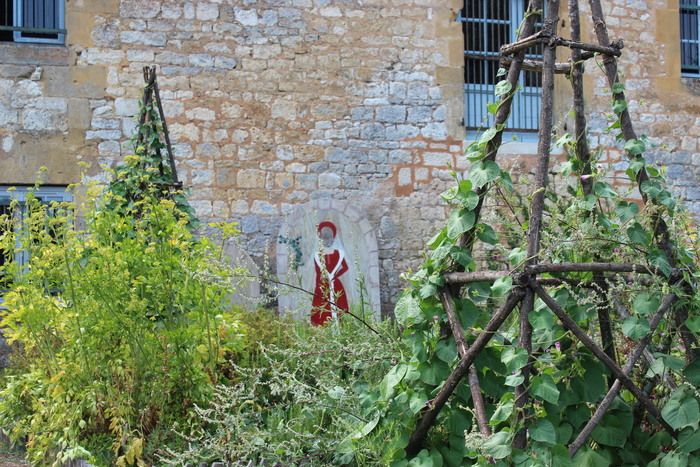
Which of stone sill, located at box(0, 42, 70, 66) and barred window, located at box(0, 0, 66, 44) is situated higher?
barred window, located at box(0, 0, 66, 44)

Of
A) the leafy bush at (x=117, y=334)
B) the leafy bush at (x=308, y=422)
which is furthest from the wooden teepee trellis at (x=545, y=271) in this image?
the leafy bush at (x=117, y=334)

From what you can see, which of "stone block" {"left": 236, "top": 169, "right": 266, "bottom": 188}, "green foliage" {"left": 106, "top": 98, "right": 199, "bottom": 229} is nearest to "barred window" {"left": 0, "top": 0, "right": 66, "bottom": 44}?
"stone block" {"left": 236, "top": 169, "right": 266, "bottom": 188}

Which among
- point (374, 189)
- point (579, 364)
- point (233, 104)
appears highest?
point (233, 104)

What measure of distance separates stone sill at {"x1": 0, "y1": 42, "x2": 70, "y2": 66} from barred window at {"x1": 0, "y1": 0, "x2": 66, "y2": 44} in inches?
5.0

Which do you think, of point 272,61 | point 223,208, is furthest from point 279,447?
point 272,61

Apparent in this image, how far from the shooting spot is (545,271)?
8.97 feet

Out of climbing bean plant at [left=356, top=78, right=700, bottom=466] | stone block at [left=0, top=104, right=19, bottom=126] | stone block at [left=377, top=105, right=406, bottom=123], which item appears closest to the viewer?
climbing bean plant at [left=356, top=78, right=700, bottom=466]

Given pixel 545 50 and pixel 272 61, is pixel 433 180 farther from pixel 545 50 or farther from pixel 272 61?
pixel 545 50

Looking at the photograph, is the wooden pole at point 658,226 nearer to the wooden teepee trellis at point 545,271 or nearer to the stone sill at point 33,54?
the wooden teepee trellis at point 545,271

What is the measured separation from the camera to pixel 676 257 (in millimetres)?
2928

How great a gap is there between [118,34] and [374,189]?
2.52 metres

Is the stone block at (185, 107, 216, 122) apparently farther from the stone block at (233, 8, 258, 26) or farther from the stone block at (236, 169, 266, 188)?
the stone block at (233, 8, 258, 26)

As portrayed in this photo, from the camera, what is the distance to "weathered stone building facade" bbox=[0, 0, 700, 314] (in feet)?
26.8

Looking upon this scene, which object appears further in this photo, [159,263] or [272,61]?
[272,61]
